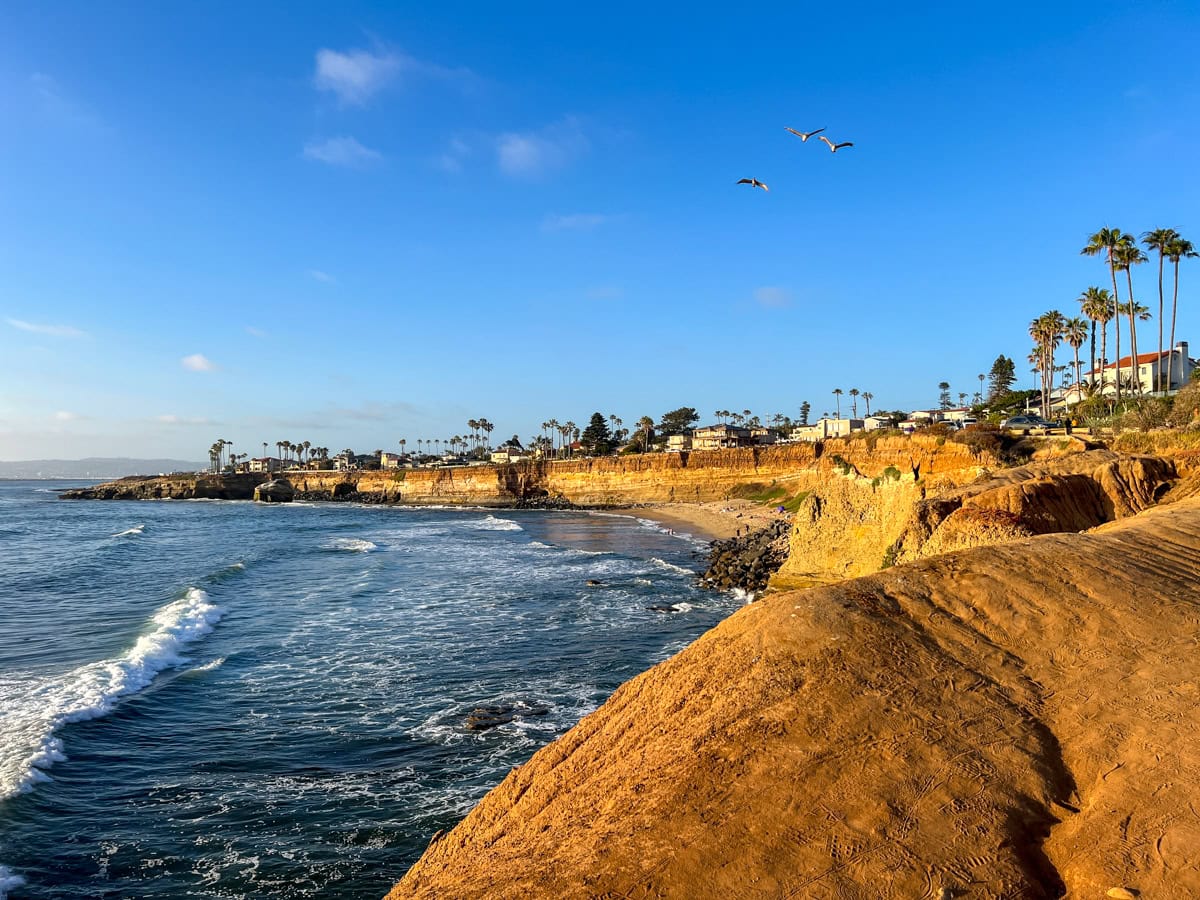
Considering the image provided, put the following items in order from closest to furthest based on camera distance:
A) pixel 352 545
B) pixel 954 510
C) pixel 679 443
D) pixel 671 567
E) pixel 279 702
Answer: pixel 954 510
pixel 279 702
pixel 671 567
pixel 352 545
pixel 679 443

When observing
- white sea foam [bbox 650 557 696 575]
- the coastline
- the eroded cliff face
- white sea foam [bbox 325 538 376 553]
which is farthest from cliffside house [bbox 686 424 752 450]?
the eroded cliff face

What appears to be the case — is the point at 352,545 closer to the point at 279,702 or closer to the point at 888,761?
the point at 279,702

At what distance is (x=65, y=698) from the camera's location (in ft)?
53.6

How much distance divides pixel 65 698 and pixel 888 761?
59.5ft

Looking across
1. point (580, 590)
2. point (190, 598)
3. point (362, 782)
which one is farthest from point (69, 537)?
point (362, 782)

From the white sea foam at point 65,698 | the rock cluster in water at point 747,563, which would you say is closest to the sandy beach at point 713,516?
the rock cluster in water at point 747,563

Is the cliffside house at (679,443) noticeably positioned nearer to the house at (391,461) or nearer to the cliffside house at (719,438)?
the cliffside house at (719,438)

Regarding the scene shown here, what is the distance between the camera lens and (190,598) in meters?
29.3

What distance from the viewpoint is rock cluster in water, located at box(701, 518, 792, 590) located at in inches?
1228

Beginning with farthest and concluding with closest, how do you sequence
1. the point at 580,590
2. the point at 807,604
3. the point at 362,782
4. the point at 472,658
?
the point at 580,590 → the point at 472,658 → the point at 362,782 → the point at 807,604

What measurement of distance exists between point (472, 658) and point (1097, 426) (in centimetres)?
3403

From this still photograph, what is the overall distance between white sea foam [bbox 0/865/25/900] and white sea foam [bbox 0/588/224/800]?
2.65m

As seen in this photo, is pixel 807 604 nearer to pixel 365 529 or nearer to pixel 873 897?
pixel 873 897

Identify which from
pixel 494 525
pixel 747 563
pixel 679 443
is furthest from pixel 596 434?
pixel 747 563
